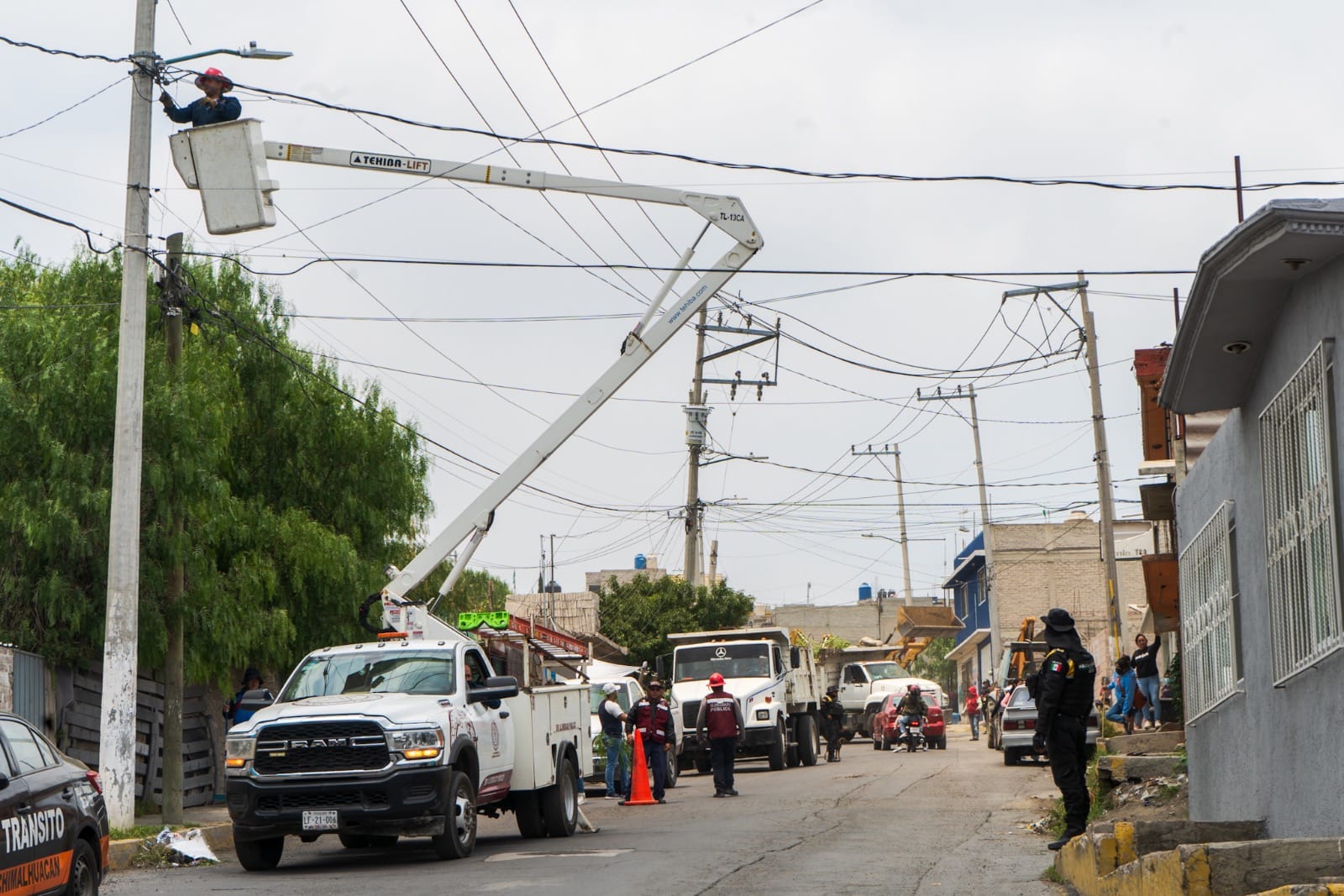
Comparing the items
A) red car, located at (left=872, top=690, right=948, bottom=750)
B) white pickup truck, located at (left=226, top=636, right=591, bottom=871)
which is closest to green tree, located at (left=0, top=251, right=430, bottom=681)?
white pickup truck, located at (left=226, top=636, right=591, bottom=871)

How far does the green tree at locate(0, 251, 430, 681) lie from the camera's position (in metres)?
19.2

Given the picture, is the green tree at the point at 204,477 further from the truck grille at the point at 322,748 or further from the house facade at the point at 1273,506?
the house facade at the point at 1273,506

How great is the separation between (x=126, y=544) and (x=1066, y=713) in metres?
10.00

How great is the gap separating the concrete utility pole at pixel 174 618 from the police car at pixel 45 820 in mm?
8226

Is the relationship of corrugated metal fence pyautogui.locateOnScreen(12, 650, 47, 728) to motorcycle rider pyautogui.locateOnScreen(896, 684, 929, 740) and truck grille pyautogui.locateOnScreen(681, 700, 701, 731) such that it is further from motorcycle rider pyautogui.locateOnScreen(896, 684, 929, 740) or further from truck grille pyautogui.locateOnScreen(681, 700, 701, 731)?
motorcycle rider pyautogui.locateOnScreen(896, 684, 929, 740)

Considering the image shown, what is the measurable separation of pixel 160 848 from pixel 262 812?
7.37 feet

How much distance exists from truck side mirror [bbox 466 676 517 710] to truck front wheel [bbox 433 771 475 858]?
82 centimetres

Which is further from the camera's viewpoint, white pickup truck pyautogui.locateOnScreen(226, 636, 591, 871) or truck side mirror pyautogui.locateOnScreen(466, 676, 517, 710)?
truck side mirror pyautogui.locateOnScreen(466, 676, 517, 710)

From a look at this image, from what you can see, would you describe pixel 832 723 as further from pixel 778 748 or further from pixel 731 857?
pixel 731 857

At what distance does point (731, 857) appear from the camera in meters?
14.1

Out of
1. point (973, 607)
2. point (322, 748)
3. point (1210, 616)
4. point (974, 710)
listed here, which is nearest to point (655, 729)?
point (322, 748)

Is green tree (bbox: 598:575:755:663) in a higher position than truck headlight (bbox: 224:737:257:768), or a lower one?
higher

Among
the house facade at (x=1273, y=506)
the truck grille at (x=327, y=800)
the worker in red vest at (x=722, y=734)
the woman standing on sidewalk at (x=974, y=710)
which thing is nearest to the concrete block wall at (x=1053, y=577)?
the woman standing on sidewalk at (x=974, y=710)

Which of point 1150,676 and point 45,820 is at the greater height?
point 1150,676
